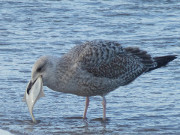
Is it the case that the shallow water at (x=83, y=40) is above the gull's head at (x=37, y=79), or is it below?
below

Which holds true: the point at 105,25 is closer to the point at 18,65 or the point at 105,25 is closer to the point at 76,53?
the point at 18,65

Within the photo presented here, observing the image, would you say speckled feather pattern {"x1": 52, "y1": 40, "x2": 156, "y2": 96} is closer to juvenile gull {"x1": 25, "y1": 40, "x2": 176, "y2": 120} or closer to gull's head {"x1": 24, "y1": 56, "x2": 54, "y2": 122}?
juvenile gull {"x1": 25, "y1": 40, "x2": 176, "y2": 120}

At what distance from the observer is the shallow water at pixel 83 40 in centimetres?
764

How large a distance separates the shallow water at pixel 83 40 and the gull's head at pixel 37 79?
345 millimetres

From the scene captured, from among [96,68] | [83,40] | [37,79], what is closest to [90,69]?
[96,68]

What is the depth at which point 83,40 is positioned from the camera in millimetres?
11914

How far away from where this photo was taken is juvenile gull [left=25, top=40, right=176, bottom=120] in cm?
753

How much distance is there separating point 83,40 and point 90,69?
13.7ft

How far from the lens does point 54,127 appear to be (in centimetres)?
746

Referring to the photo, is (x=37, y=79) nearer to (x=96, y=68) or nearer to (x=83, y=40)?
(x=96, y=68)

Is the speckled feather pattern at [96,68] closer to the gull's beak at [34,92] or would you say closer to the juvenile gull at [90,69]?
the juvenile gull at [90,69]

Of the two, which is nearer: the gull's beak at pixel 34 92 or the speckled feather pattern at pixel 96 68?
the gull's beak at pixel 34 92

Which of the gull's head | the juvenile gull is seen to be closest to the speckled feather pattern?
the juvenile gull

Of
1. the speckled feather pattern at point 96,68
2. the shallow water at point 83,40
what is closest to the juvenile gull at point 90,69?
the speckled feather pattern at point 96,68
